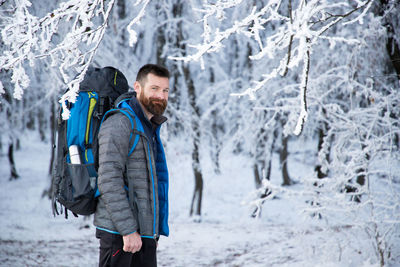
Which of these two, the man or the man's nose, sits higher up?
the man's nose

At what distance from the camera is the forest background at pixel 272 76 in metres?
2.02

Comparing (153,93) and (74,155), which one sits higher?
(153,93)

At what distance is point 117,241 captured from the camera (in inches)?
90.5

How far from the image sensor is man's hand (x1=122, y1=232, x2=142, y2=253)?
221cm

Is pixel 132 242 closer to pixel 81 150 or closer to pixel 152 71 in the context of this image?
pixel 81 150

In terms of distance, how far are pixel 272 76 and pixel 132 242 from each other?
1385 mm

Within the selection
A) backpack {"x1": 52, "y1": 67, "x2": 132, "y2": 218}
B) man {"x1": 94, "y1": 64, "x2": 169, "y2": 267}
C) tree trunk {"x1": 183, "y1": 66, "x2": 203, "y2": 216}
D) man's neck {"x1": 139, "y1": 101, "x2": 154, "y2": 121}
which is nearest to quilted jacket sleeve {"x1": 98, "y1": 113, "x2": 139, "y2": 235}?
man {"x1": 94, "y1": 64, "x2": 169, "y2": 267}

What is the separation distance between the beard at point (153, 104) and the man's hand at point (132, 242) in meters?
0.89

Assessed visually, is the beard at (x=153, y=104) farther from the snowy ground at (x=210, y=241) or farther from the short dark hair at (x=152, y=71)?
the snowy ground at (x=210, y=241)

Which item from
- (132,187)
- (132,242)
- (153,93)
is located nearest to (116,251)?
(132,242)

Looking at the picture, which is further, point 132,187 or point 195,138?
point 195,138

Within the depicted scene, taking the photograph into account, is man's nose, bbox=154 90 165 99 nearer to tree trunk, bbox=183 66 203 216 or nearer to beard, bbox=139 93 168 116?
beard, bbox=139 93 168 116

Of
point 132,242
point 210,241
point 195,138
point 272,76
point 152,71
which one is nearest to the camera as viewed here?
point 272,76

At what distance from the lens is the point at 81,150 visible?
2.37m
